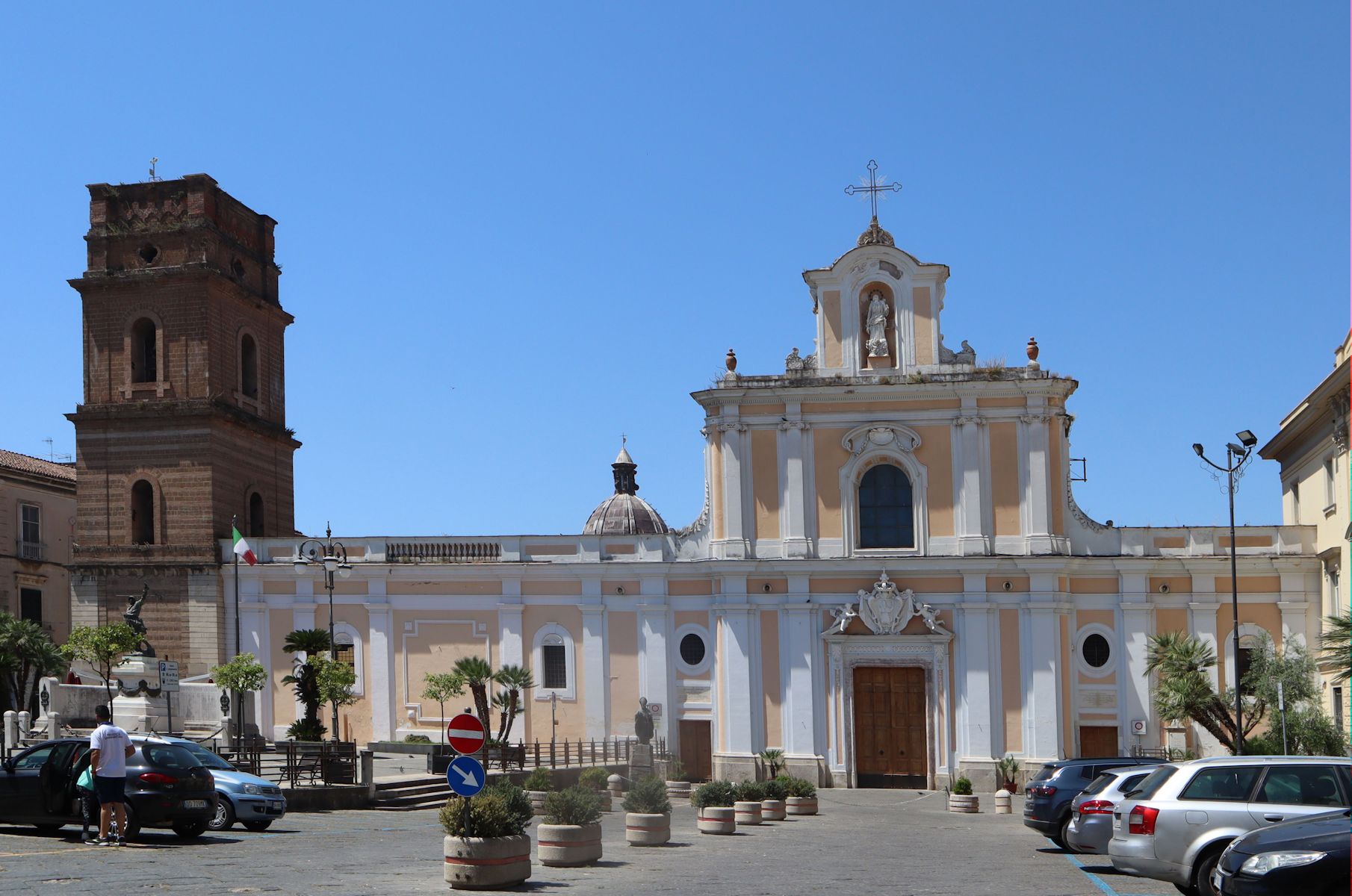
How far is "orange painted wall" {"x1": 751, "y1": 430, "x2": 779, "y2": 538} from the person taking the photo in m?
42.4

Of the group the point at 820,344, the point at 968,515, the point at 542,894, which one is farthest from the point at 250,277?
the point at 542,894

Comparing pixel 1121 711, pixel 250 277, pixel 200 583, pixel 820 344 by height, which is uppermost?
pixel 250 277

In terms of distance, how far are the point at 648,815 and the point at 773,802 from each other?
7463 mm

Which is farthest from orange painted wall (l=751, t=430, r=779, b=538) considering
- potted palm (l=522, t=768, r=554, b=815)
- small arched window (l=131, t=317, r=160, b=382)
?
small arched window (l=131, t=317, r=160, b=382)

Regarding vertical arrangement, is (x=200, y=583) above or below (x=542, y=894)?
above

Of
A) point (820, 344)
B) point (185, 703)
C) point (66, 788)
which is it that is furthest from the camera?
point (820, 344)

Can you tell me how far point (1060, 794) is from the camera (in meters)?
23.2

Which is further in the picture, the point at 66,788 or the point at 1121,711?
the point at 1121,711

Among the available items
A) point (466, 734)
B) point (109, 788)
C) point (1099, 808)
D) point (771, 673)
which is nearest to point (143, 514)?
point (771, 673)

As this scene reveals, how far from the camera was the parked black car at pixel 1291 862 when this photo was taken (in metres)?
11.7

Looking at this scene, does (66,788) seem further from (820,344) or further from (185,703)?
(820,344)

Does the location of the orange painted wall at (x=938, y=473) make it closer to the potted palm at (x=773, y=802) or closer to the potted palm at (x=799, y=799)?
the potted palm at (x=799, y=799)

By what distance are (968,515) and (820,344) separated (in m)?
6.10

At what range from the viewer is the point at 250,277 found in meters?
48.0
